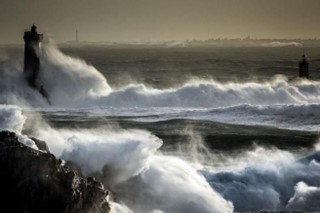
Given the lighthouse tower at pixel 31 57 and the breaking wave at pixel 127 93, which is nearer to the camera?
the lighthouse tower at pixel 31 57

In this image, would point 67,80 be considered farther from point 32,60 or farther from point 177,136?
point 177,136

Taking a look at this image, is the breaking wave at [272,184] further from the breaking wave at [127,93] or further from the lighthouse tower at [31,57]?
the lighthouse tower at [31,57]

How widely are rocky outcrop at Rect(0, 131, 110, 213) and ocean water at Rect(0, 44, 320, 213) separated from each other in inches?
115

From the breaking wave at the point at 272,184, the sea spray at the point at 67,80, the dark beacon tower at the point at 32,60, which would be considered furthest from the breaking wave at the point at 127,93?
the breaking wave at the point at 272,184

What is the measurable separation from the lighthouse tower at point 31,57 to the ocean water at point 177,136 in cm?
83

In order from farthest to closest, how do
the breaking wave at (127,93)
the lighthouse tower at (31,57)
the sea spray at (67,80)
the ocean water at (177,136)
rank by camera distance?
the sea spray at (67,80) → the breaking wave at (127,93) → the lighthouse tower at (31,57) → the ocean water at (177,136)

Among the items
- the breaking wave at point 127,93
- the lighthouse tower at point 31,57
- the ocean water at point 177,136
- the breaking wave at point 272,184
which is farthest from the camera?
the breaking wave at point 127,93

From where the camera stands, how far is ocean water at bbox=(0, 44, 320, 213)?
68.3 feet

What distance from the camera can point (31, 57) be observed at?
56031mm

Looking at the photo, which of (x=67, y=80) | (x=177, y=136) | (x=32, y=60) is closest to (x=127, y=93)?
(x=67, y=80)

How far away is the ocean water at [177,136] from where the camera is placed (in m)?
20.8

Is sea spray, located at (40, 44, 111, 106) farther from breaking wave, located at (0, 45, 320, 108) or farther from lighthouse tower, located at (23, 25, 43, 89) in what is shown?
lighthouse tower, located at (23, 25, 43, 89)

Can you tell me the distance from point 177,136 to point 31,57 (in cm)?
2171

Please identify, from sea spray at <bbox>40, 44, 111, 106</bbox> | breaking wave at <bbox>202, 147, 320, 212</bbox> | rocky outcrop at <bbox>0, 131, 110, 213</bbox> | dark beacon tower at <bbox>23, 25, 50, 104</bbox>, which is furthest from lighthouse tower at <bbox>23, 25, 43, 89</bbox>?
rocky outcrop at <bbox>0, 131, 110, 213</bbox>
